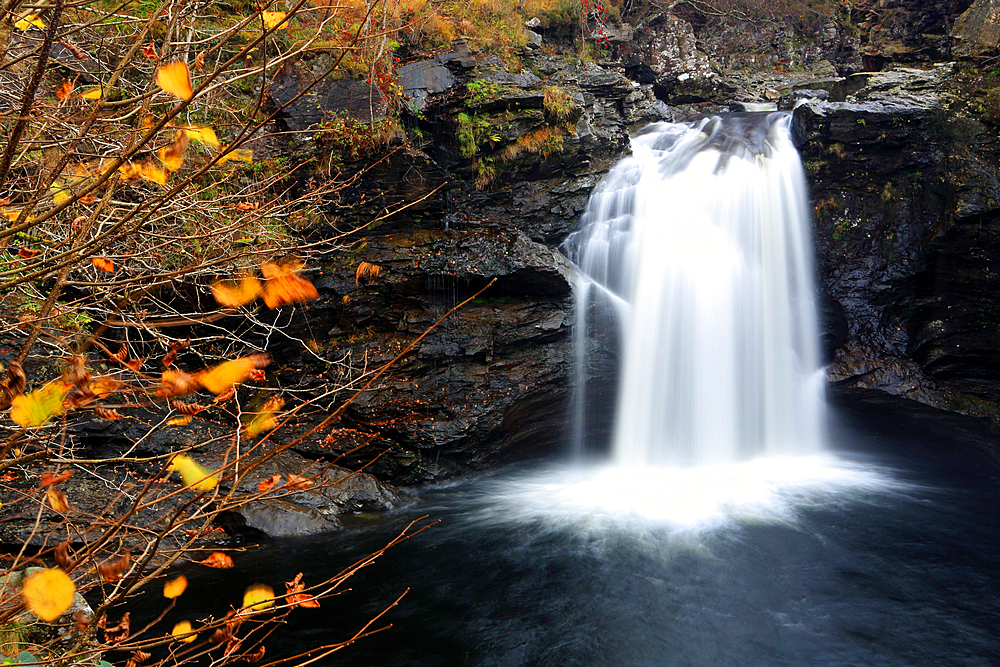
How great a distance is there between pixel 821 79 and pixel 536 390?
14146 mm

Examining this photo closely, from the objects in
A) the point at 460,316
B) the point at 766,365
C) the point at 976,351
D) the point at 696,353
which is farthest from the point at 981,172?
the point at 460,316

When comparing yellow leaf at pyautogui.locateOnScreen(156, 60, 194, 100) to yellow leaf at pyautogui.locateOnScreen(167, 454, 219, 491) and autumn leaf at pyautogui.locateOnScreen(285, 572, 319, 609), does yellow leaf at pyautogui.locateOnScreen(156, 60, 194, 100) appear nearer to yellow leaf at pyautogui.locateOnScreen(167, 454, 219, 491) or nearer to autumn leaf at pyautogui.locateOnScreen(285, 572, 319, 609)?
yellow leaf at pyautogui.locateOnScreen(167, 454, 219, 491)

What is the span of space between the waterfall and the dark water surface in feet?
4.33

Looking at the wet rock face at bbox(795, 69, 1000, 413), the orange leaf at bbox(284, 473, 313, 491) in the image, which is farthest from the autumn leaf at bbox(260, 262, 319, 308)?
the wet rock face at bbox(795, 69, 1000, 413)

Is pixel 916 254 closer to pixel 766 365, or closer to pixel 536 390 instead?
pixel 766 365

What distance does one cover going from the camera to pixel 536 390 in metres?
9.41

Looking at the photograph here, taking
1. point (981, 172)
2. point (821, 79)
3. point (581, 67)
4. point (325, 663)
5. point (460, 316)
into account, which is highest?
point (821, 79)

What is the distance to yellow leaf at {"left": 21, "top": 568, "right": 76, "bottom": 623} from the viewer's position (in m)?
1.40

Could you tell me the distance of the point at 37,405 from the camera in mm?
1527

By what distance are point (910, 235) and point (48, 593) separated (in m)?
12.1

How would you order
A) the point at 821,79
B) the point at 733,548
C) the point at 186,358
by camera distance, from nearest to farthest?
the point at 733,548
the point at 186,358
the point at 821,79

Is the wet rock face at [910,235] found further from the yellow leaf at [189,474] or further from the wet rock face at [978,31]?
the yellow leaf at [189,474]

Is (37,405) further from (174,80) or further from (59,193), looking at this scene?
(59,193)

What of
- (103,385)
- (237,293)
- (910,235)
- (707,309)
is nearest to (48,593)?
Result: (103,385)
